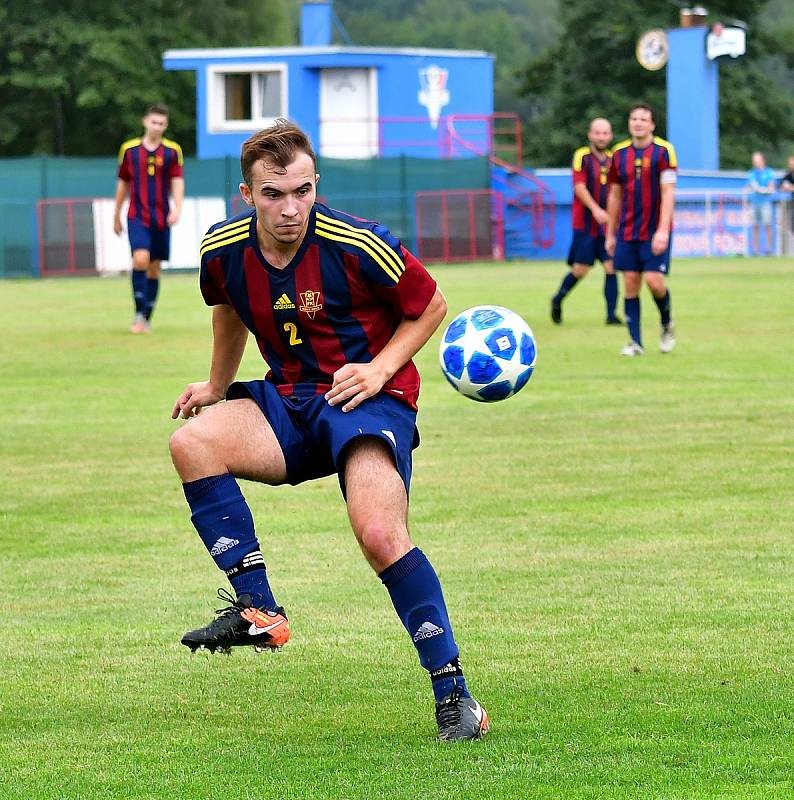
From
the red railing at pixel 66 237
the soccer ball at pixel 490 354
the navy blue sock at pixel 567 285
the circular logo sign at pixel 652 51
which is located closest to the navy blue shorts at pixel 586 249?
the navy blue sock at pixel 567 285

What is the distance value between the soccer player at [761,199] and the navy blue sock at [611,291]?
20113 millimetres

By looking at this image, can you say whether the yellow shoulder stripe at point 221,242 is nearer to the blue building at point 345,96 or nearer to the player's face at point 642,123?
the player's face at point 642,123

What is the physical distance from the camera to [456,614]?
234 inches

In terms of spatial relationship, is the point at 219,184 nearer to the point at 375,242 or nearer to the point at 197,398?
the point at 197,398

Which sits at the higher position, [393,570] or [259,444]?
[259,444]

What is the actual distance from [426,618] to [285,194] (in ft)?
4.10

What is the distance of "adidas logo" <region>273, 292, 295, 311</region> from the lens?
4887 mm

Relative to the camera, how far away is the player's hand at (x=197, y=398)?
524 centimetres

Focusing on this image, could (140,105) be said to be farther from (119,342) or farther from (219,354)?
(219,354)

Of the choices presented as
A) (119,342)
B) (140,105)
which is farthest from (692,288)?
(140,105)

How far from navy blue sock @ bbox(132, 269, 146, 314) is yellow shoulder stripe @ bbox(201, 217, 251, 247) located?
1220cm

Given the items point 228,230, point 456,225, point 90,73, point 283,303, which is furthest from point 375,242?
point 90,73

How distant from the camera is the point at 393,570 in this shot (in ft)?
14.8

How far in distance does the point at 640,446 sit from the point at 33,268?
27.6 m
